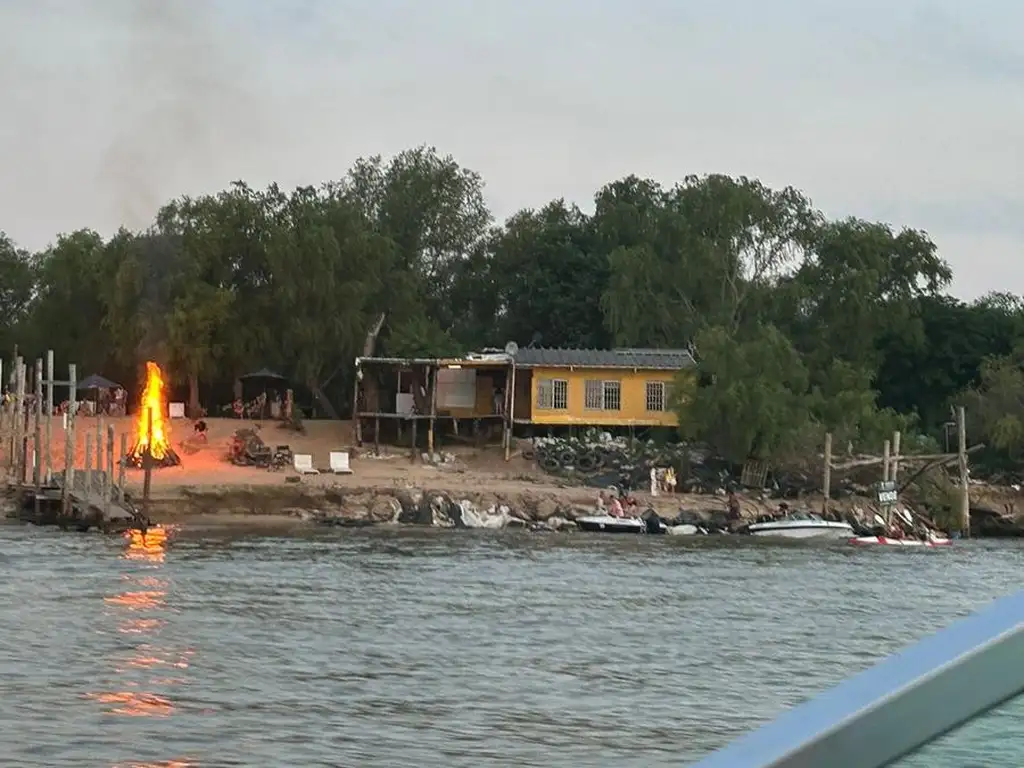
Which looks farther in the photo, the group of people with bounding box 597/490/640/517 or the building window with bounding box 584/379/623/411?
the building window with bounding box 584/379/623/411

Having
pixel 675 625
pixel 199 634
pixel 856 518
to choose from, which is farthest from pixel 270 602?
pixel 856 518

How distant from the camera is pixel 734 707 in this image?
15.5 m

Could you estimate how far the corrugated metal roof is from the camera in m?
53.1

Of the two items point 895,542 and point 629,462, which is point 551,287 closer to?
point 629,462

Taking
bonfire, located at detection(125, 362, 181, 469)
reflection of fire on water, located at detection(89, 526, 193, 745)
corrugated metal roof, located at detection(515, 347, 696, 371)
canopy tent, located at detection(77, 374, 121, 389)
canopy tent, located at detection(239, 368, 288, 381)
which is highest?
corrugated metal roof, located at detection(515, 347, 696, 371)

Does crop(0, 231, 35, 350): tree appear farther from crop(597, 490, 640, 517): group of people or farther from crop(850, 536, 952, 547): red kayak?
crop(850, 536, 952, 547): red kayak

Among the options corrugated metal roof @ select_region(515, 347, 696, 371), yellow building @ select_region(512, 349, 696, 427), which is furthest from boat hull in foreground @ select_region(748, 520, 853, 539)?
yellow building @ select_region(512, 349, 696, 427)

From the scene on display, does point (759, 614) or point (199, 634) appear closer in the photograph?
point (199, 634)

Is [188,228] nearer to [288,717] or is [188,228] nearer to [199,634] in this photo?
[199,634]

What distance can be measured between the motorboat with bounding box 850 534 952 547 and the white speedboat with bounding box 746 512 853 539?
44 centimetres

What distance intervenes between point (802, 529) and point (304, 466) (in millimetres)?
15044

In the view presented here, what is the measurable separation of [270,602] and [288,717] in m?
9.33

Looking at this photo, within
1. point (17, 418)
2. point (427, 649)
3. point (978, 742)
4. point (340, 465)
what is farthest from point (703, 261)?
point (978, 742)

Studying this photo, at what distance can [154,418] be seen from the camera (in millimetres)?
50188
